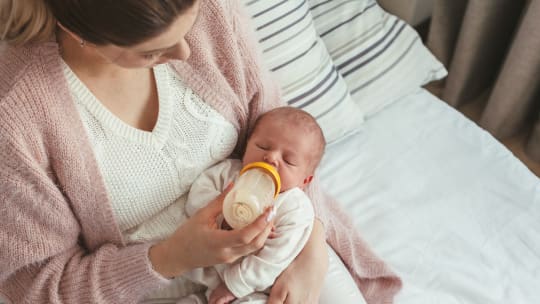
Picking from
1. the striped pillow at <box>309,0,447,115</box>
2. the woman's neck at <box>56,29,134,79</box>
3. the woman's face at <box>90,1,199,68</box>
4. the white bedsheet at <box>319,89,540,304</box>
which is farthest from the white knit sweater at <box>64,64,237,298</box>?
the striped pillow at <box>309,0,447,115</box>

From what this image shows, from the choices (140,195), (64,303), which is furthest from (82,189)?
(64,303)

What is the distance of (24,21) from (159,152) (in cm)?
31

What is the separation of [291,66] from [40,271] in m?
0.77

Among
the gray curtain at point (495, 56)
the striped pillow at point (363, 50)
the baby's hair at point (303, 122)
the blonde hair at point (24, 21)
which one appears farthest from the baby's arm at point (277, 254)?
the gray curtain at point (495, 56)

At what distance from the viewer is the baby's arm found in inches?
37.4

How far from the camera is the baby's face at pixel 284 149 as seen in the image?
1027mm

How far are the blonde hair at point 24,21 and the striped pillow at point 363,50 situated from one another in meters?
0.95

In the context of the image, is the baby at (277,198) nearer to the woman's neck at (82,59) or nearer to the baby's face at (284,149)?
the baby's face at (284,149)

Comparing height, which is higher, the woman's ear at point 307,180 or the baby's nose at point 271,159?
the baby's nose at point 271,159

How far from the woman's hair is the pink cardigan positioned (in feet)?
0.18

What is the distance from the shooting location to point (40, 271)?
3.05 feet

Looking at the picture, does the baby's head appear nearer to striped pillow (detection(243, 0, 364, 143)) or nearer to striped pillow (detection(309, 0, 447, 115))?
striped pillow (detection(243, 0, 364, 143))

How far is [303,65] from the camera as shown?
1399mm

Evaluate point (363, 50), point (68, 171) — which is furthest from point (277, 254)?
point (363, 50)
